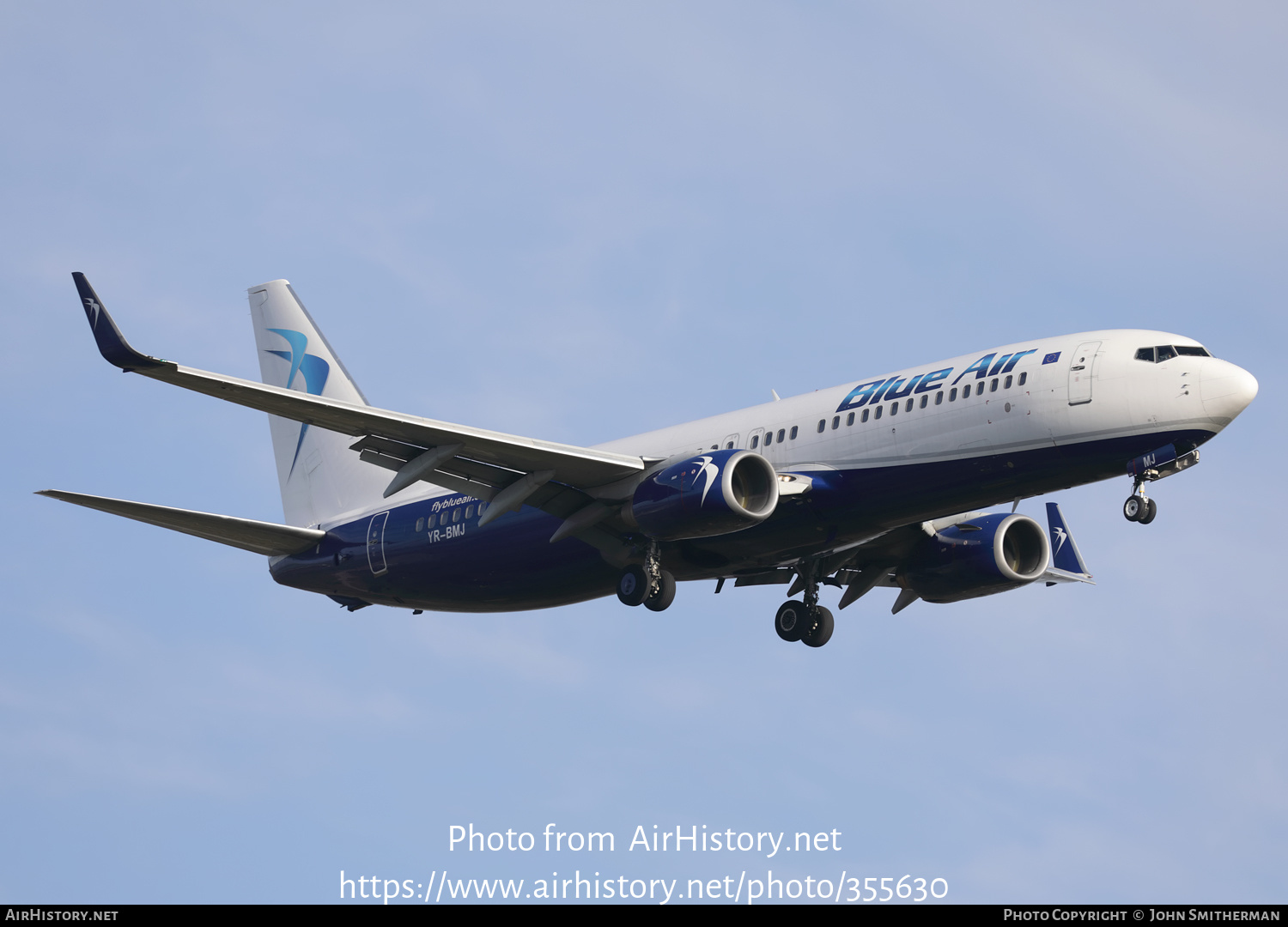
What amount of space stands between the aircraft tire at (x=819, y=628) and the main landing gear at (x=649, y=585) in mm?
5101

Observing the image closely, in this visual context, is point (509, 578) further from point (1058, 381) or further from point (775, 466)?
point (1058, 381)

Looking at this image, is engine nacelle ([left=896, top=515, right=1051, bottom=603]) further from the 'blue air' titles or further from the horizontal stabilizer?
the horizontal stabilizer

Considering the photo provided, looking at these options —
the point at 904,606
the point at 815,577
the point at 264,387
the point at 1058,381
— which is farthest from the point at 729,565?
the point at 264,387

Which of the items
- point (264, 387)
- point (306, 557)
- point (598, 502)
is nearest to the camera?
point (264, 387)

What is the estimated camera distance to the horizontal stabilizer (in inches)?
1380

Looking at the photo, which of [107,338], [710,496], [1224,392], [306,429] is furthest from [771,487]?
[306,429]

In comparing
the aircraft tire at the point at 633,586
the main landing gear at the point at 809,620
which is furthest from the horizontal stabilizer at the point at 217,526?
the main landing gear at the point at 809,620

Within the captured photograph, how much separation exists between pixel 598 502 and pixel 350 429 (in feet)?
20.2

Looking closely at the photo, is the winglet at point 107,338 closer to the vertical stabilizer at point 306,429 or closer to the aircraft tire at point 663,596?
the aircraft tire at point 663,596

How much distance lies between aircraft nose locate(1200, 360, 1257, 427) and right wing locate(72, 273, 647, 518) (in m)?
12.5

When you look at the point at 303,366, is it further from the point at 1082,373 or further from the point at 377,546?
the point at 1082,373

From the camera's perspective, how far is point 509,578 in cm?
3931

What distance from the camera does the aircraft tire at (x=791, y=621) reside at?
40.4 metres
